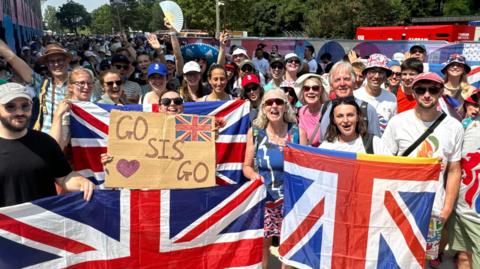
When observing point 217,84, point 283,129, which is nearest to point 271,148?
point 283,129

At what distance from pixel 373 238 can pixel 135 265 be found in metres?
1.75

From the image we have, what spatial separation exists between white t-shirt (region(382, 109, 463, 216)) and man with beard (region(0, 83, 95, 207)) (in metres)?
2.52

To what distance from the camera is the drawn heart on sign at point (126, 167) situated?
326 cm

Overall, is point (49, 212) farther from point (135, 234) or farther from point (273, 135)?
point (273, 135)

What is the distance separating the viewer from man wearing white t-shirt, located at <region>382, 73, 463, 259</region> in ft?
10.4

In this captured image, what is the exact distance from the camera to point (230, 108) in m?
4.31

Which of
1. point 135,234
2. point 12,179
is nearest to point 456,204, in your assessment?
point 135,234

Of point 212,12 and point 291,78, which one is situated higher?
point 212,12

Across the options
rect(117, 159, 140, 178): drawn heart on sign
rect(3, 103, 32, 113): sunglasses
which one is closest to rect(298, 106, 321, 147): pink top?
rect(117, 159, 140, 178): drawn heart on sign

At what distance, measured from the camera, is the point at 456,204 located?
11.2 ft

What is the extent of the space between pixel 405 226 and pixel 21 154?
267 centimetres

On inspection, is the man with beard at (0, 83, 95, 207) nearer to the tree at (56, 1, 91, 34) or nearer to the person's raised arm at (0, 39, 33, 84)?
the person's raised arm at (0, 39, 33, 84)

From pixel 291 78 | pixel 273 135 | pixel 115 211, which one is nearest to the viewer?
pixel 115 211

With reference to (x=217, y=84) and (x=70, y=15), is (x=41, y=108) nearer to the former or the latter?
(x=217, y=84)
